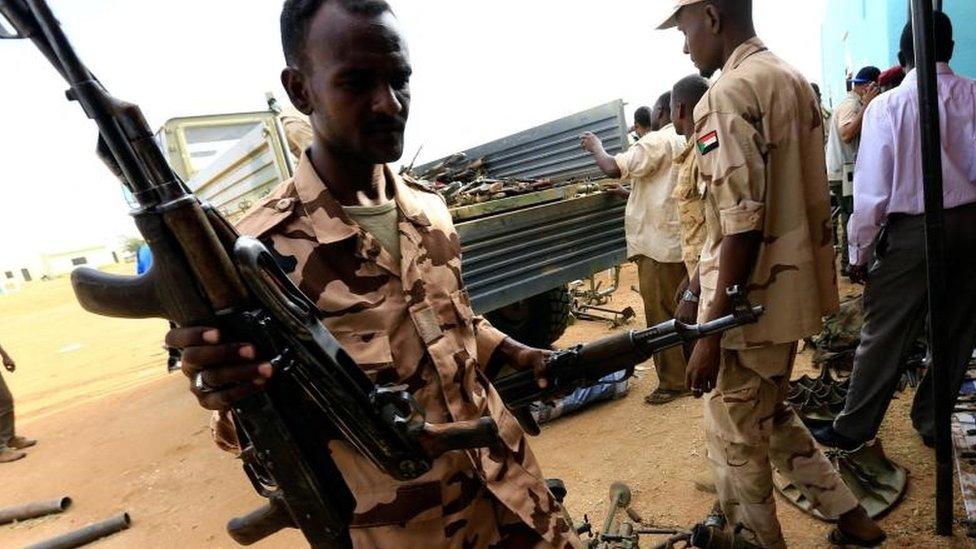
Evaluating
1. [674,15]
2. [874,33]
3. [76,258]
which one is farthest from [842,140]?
[76,258]

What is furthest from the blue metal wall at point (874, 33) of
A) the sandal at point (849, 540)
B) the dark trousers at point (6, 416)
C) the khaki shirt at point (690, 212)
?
the dark trousers at point (6, 416)

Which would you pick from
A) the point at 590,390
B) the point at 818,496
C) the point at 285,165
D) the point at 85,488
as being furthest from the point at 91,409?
the point at 818,496

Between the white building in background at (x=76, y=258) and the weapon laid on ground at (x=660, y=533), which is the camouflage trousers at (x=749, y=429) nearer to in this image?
the weapon laid on ground at (x=660, y=533)

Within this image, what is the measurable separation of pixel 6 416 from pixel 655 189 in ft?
20.2

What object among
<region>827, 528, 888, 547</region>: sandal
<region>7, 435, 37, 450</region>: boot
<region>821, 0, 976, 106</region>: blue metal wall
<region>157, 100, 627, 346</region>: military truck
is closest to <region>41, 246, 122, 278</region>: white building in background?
<region>7, 435, 37, 450</region>: boot

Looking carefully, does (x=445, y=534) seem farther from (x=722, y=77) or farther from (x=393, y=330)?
(x=722, y=77)

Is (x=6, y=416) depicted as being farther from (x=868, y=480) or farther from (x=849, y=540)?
(x=868, y=480)

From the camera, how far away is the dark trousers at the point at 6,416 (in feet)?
15.8

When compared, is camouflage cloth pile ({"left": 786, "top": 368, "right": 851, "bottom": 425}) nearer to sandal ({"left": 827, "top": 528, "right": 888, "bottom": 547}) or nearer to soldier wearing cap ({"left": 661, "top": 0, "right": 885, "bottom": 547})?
sandal ({"left": 827, "top": 528, "right": 888, "bottom": 547})

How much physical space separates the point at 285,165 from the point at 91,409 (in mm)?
4440

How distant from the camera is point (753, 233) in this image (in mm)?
1604

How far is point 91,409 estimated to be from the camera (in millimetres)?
6188

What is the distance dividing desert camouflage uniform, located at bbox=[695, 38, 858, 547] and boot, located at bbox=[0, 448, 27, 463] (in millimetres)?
6059

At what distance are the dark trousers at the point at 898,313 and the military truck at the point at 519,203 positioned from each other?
1.59 metres
